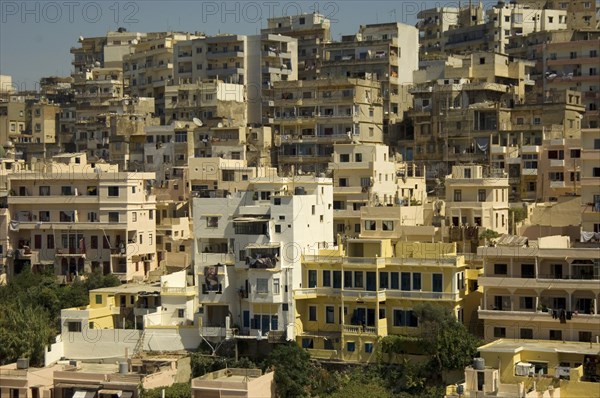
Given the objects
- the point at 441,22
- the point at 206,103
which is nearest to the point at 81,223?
the point at 206,103

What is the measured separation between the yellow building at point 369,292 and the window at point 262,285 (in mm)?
861

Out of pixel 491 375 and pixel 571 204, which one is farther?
pixel 571 204

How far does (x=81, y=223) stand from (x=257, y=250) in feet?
30.5

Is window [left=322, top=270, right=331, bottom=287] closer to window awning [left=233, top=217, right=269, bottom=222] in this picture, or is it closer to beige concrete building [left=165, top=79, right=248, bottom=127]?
window awning [left=233, top=217, right=269, bottom=222]

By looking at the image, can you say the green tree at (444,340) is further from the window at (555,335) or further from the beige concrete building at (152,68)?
the beige concrete building at (152,68)

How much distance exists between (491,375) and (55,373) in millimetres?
12287

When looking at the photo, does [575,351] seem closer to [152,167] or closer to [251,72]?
[152,167]

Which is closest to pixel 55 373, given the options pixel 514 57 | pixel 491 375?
pixel 491 375

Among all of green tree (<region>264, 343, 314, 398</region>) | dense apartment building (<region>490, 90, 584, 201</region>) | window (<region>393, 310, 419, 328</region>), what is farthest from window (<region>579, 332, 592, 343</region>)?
dense apartment building (<region>490, 90, 584, 201</region>)

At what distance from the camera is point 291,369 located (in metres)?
35.4

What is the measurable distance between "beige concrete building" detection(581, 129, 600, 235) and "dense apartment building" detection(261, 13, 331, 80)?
26.1 metres

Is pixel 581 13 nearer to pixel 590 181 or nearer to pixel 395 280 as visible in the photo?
pixel 590 181

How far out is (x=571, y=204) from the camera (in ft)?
138

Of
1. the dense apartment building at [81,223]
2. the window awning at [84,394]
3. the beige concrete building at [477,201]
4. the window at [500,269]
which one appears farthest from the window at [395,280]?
the dense apartment building at [81,223]
